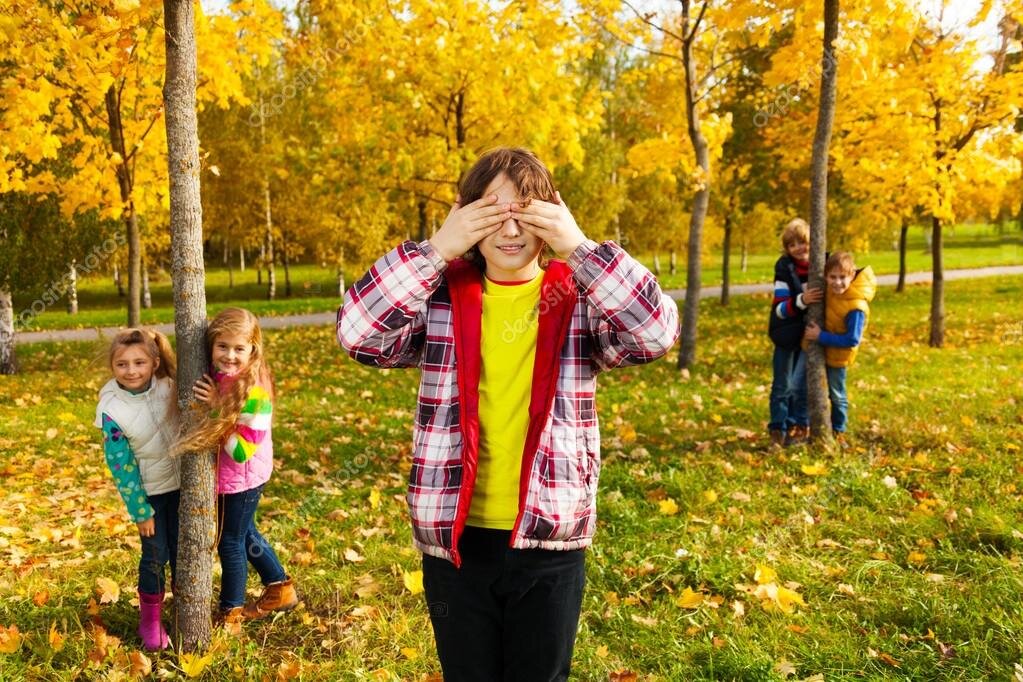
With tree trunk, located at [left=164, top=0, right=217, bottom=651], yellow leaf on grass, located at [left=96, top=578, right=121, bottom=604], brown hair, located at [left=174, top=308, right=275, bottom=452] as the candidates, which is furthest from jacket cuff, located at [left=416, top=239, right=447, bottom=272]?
yellow leaf on grass, located at [left=96, top=578, right=121, bottom=604]

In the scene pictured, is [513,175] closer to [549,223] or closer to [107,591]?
[549,223]

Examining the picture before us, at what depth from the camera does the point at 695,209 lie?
1055cm

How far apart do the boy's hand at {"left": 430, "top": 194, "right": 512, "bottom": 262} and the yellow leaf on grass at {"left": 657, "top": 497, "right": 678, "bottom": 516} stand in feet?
11.0

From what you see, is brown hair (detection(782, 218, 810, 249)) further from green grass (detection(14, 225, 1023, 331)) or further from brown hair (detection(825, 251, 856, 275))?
green grass (detection(14, 225, 1023, 331))

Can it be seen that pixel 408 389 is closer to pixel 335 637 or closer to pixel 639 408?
pixel 639 408

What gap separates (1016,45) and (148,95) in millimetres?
10157

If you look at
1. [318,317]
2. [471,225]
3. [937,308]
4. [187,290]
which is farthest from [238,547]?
[318,317]

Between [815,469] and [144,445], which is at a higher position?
[144,445]

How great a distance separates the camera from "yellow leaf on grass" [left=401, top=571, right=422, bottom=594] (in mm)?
3801

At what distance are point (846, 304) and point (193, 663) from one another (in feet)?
16.6

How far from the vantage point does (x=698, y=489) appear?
202 inches

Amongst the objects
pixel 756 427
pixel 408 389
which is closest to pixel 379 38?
pixel 408 389

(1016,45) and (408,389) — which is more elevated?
(1016,45)

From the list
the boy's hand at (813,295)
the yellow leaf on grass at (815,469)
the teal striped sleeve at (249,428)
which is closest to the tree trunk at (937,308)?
the boy's hand at (813,295)
